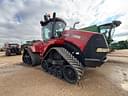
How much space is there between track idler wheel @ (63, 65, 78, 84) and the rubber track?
0.40ft

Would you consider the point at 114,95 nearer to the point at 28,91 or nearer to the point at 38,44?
the point at 28,91

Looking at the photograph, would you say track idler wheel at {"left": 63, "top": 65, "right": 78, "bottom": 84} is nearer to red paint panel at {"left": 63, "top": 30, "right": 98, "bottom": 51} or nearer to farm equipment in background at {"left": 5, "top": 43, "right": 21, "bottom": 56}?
red paint panel at {"left": 63, "top": 30, "right": 98, "bottom": 51}

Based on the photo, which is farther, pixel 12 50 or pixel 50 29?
pixel 12 50

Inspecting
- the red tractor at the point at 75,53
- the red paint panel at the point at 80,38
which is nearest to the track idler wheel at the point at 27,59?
the red tractor at the point at 75,53

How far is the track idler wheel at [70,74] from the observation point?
4.92 meters

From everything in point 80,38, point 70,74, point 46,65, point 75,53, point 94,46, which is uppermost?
point 80,38

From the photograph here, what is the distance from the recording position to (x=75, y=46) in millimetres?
5438

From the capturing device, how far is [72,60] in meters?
5.17

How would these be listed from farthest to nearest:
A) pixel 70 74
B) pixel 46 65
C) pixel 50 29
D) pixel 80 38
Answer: pixel 50 29
pixel 46 65
pixel 80 38
pixel 70 74

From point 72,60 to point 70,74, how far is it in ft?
1.64

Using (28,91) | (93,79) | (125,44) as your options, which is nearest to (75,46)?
(93,79)

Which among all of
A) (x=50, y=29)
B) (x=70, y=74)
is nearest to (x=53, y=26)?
(x=50, y=29)

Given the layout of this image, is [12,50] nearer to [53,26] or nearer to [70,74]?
[53,26]

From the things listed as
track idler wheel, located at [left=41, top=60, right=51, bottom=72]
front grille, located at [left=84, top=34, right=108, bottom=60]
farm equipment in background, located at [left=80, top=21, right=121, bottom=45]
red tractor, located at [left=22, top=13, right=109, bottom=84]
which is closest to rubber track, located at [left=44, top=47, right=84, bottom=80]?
red tractor, located at [left=22, top=13, right=109, bottom=84]
